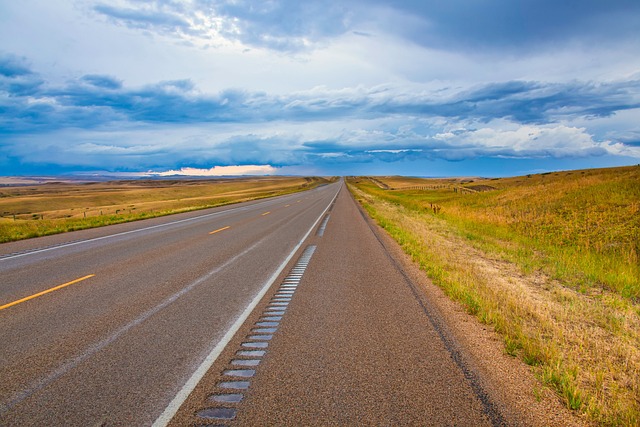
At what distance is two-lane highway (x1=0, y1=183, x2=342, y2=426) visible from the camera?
11.5 feet

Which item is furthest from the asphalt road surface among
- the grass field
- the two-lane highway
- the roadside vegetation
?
the grass field

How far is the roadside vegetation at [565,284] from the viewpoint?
3.93m

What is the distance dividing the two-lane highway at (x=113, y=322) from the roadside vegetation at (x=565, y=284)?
3733 millimetres

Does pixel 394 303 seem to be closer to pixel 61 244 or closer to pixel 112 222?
pixel 61 244

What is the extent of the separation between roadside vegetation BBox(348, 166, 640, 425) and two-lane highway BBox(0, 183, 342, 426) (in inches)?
147

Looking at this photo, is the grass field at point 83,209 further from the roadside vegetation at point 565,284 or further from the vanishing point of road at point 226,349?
the roadside vegetation at point 565,284

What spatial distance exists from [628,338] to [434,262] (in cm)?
492

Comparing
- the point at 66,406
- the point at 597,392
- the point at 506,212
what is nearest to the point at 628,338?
the point at 597,392

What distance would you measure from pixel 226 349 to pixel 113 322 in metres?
2.02

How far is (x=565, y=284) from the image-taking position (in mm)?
8164

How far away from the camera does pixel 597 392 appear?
3.60 meters

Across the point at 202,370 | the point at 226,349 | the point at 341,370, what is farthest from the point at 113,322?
the point at 341,370

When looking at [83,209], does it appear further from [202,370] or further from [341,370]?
[341,370]

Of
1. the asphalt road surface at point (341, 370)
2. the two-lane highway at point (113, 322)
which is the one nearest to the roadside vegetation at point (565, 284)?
the asphalt road surface at point (341, 370)
